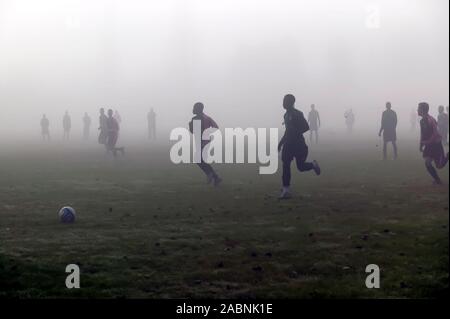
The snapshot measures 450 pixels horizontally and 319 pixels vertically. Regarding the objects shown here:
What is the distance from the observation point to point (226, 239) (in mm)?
9078

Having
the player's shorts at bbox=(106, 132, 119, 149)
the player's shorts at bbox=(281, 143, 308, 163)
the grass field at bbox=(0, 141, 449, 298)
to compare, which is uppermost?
the player's shorts at bbox=(106, 132, 119, 149)

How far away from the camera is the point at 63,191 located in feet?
50.0

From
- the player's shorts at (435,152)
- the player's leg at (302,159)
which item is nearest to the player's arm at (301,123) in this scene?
the player's leg at (302,159)

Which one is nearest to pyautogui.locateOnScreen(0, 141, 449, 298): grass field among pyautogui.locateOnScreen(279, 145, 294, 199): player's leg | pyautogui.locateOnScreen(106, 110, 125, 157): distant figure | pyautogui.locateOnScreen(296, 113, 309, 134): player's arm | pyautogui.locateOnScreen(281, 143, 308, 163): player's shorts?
pyautogui.locateOnScreen(279, 145, 294, 199): player's leg

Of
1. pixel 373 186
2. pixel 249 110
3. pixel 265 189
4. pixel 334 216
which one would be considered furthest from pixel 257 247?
pixel 249 110

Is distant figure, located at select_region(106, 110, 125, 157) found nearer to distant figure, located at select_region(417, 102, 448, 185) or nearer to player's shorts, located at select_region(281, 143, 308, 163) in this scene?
player's shorts, located at select_region(281, 143, 308, 163)

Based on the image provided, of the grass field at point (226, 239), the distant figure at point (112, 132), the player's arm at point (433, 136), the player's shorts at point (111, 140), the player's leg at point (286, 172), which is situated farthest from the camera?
the player's shorts at point (111, 140)

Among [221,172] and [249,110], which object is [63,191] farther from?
[249,110]

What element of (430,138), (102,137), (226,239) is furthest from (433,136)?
Answer: (102,137)

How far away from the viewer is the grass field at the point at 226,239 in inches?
259

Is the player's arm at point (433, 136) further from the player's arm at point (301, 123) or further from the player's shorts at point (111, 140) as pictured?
the player's shorts at point (111, 140)

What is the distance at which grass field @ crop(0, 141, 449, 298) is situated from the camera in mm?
6570

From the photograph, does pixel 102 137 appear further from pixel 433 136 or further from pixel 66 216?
pixel 66 216

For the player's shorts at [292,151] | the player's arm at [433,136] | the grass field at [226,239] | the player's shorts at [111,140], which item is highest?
the player's shorts at [111,140]
